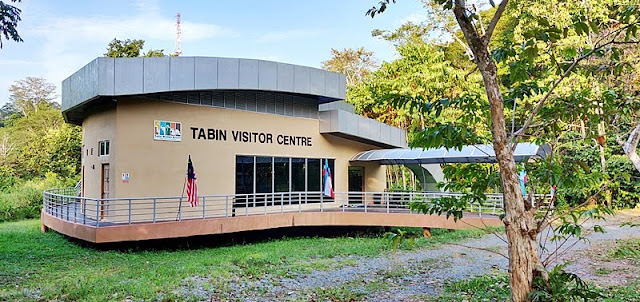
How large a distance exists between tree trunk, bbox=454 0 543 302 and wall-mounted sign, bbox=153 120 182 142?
37.9 feet

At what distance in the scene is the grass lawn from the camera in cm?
725

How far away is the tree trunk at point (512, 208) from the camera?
133 inches

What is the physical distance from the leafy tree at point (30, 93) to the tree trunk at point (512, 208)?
62.2 metres

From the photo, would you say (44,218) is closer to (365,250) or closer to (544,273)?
(365,250)

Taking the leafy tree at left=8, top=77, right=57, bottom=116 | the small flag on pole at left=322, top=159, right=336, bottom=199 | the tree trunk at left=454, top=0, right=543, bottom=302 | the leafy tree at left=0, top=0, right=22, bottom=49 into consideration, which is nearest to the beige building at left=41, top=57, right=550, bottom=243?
the small flag on pole at left=322, top=159, right=336, bottom=199

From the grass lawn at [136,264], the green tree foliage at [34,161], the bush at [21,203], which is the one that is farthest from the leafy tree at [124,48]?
the grass lawn at [136,264]

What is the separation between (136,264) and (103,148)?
5.26m

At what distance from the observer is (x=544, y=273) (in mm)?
3402

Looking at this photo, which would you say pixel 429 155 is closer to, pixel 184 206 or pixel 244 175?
pixel 244 175

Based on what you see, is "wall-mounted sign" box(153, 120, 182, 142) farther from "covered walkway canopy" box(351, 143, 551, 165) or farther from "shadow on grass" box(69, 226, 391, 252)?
"covered walkway canopy" box(351, 143, 551, 165)

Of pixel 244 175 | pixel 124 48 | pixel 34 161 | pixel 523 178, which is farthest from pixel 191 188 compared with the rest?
pixel 34 161

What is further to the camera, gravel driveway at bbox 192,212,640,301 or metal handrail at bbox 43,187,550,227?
metal handrail at bbox 43,187,550,227

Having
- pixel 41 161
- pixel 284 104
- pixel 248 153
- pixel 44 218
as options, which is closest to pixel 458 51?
pixel 284 104

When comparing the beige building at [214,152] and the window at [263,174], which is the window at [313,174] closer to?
the beige building at [214,152]
